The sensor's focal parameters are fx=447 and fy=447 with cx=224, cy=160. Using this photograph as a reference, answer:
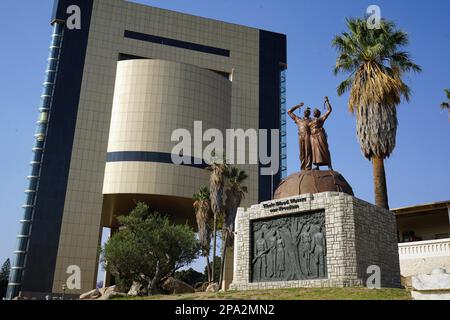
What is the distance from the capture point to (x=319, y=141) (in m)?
26.3

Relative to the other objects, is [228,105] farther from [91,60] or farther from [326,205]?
[326,205]

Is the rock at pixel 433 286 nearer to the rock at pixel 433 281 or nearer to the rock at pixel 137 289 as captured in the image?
the rock at pixel 433 281

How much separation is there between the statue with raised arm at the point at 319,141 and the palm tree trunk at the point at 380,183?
15.4ft

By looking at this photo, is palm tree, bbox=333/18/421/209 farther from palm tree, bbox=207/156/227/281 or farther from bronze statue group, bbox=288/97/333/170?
palm tree, bbox=207/156/227/281

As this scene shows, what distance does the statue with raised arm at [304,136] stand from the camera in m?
26.3

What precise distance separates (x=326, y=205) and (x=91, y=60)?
51.5 metres

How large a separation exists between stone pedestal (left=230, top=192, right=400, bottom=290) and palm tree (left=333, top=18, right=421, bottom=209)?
16.9 ft

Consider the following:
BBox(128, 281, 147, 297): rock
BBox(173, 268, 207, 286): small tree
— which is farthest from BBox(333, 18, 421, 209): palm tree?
BBox(173, 268, 207, 286): small tree

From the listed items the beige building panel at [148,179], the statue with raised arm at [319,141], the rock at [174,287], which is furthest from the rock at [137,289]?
the statue with raised arm at [319,141]

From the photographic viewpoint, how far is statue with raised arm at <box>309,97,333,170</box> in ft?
85.3
